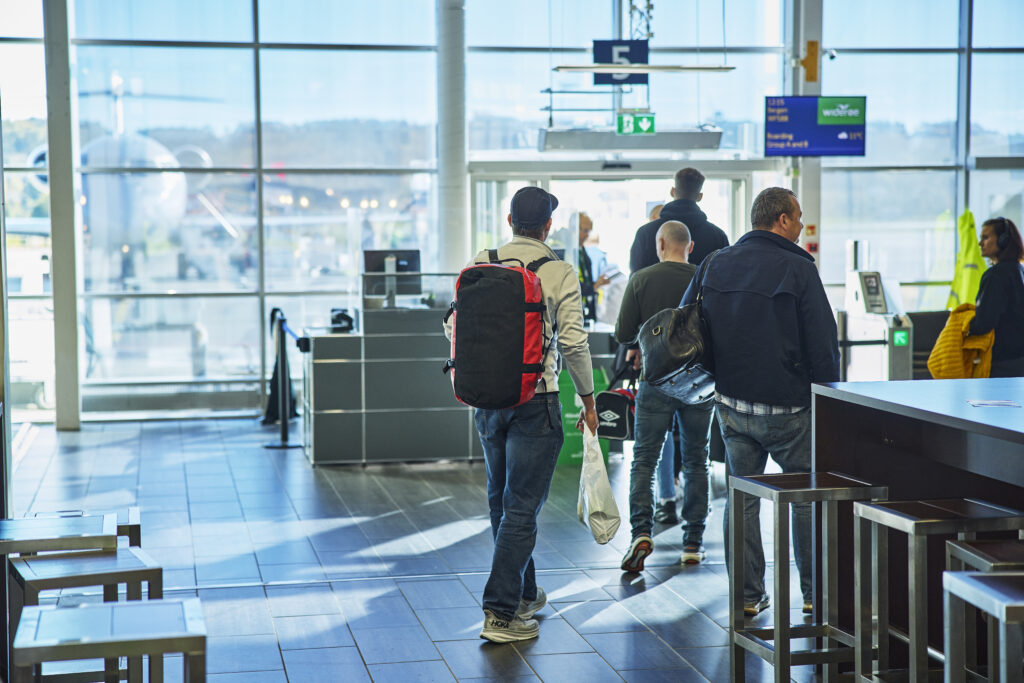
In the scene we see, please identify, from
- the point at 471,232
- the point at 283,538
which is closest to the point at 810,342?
the point at 283,538

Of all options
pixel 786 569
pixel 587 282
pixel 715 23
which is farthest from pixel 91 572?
pixel 715 23

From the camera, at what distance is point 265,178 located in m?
10.1

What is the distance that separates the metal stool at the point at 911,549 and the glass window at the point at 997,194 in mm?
9109

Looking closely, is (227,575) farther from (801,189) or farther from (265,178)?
(801,189)

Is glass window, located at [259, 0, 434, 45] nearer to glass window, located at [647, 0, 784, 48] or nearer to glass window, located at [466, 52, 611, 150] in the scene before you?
glass window, located at [466, 52, 611, 150]

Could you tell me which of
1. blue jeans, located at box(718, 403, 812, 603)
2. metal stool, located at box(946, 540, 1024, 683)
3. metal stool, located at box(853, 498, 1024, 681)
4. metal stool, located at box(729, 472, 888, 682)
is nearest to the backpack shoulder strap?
blue jeans, located at box(718, 403, 812, 603)

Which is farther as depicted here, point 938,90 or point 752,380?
point 938,90

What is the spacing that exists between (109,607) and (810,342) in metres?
2.43

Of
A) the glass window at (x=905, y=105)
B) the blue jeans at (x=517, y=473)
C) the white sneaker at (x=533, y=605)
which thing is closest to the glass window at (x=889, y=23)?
the glass window at (x=905, y=105)

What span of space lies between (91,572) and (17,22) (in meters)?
8.41

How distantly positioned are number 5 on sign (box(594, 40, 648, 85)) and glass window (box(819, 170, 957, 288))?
2.44 metres

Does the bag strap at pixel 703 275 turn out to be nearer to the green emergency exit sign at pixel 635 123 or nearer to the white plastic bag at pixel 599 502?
the white plastic bag at pixel 599 502

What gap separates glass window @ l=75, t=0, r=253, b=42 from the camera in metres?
9.71

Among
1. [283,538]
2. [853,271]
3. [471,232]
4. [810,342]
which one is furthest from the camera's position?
[471,232]
